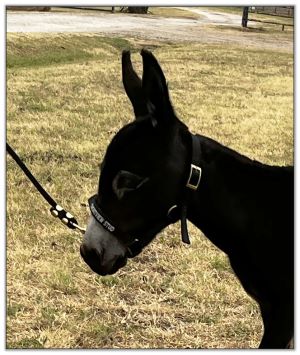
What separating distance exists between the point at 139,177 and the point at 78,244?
3.12 m

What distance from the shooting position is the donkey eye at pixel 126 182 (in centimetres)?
243

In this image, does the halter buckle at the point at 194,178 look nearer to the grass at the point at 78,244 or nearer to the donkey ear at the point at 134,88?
the donkey ear at the point at 134,88

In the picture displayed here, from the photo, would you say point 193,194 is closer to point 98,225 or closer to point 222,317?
point 98,225

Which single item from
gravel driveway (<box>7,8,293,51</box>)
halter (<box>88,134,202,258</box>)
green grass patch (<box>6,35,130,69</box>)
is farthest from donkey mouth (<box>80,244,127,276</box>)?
gravel driveway (<box>7,8,293,51</box>)

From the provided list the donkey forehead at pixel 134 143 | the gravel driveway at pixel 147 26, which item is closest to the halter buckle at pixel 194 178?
the donkey forehead at pixel 134 143

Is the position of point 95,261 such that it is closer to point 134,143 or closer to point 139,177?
point 139,177

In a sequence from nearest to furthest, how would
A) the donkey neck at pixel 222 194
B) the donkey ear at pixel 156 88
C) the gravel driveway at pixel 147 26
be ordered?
1. the donkey ear at pixel 156 88
2. the donkey neck at pixel 222 194
3. the gravel driveway at pixel 147 26

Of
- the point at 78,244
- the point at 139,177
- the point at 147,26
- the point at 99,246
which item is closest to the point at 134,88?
the point at 139,177

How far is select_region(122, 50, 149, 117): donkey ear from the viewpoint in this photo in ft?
8.22

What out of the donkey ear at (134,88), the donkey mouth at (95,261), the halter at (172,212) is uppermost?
the donkey ear at (134,88)

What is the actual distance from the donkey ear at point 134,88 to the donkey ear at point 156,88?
0.19ft

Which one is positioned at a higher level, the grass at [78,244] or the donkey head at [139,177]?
the donkey head at [139,177]

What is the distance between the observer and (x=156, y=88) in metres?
2.38

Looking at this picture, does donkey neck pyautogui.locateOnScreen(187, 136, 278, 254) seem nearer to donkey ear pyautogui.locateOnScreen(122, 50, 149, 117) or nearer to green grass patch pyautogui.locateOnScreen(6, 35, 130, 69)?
donkey ear pyautogui.locateOnScreen(122, 50, 149, 117)
